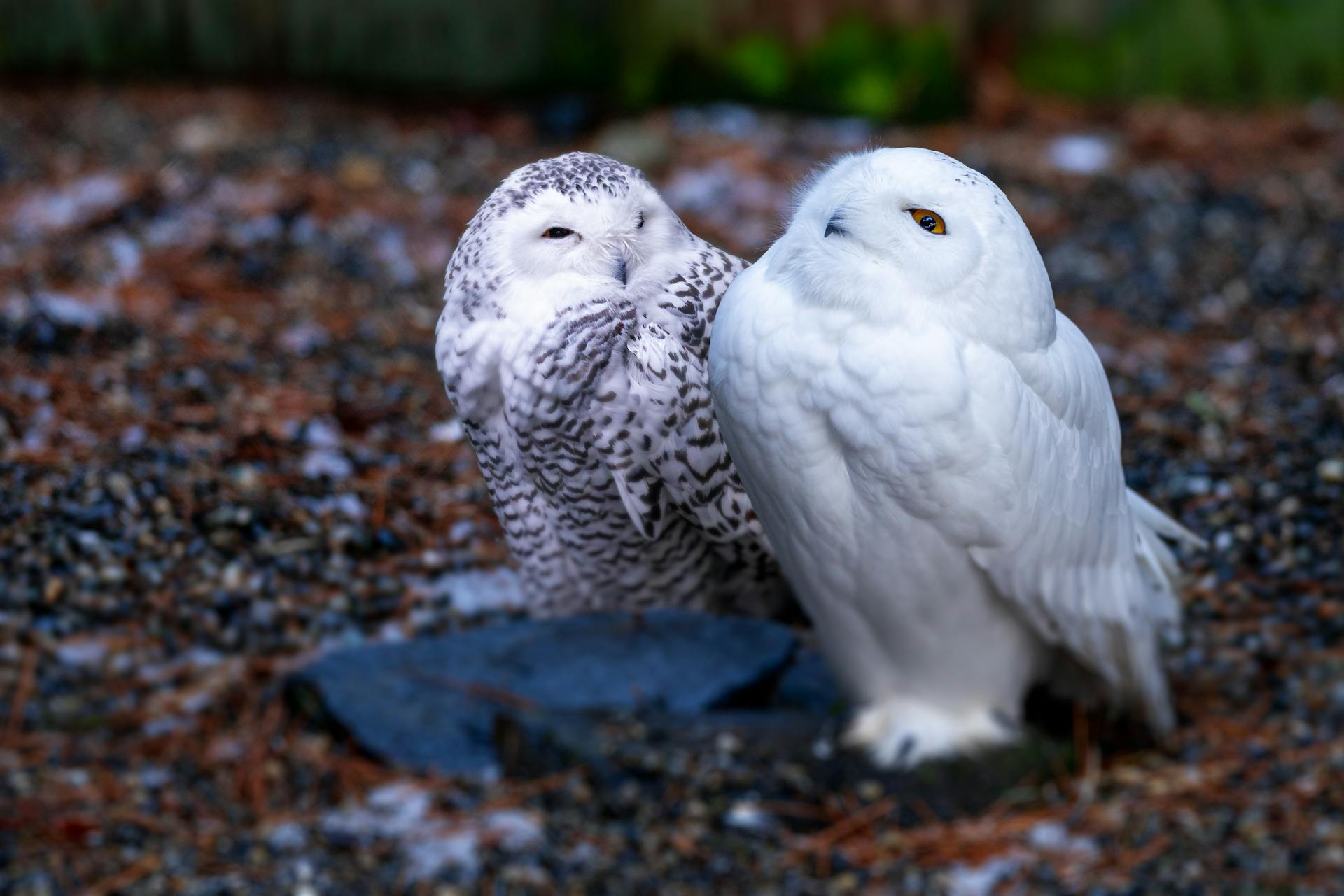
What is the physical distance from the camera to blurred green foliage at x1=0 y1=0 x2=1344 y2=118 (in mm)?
7543

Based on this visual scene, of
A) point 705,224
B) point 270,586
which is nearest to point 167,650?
point 270,586

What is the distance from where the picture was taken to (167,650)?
127 inches

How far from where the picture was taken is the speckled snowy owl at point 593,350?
2.89m

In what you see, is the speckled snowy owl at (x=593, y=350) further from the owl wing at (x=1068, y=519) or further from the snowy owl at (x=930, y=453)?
the owl wing at (x=1068, y=519)

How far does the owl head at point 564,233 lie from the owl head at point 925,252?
0.58m

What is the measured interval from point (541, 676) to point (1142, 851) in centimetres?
133

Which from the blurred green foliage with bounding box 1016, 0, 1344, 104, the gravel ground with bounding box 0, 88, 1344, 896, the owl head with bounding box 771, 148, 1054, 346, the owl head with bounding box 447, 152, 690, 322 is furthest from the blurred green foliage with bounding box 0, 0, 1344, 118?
the owl head with bounding box 771, 148, 1054, 346

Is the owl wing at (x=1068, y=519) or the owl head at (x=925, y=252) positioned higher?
the owl head at (x=925, y=252)

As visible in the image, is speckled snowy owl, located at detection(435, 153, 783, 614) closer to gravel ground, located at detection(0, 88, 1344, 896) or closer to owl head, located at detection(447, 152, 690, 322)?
owl head, located at detection(447, 152, 690, 322)

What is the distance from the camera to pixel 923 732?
2.90 metres

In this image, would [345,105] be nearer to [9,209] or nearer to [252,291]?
[9,209]

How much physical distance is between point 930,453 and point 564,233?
0.95 meters

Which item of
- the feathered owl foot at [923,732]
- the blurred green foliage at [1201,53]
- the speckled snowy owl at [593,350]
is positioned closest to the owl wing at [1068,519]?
the feathered owl foot at [923,732]

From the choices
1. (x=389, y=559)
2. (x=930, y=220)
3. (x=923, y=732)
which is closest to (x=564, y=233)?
(x=930, y=220)
